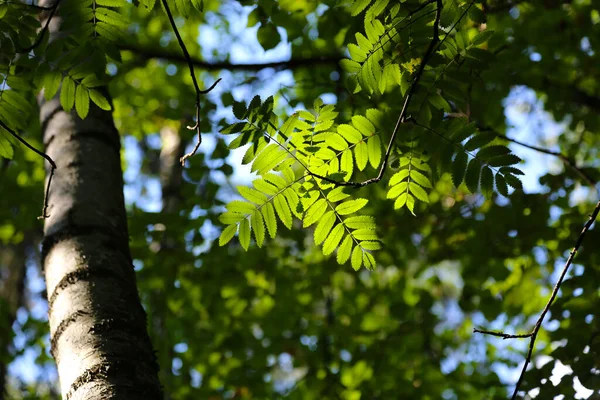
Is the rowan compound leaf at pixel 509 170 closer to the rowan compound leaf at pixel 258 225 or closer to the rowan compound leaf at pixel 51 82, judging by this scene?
the rowan compound leaf at pixel 258 225

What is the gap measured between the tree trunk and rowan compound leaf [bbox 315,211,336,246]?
61 cm

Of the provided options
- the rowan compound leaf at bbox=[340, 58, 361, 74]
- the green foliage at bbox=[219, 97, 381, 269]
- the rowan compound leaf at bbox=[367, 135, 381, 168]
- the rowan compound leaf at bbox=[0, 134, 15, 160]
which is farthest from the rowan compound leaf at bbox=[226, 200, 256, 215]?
the rowan compound leaf at bbox=[0, 134, 15, 160]

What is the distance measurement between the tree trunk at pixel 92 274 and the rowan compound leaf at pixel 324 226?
0.61 m

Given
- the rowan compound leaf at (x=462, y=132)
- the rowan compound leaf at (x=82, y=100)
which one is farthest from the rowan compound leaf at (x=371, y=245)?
the rowan compound leaf at (x=82, y=100)

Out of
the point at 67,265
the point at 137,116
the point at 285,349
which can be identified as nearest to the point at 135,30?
the point at 137,116

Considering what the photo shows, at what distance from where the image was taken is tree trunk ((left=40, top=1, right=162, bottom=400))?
1.46 m

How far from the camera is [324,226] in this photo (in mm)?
1644

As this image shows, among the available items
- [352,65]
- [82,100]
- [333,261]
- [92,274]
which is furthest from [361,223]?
[333,261]

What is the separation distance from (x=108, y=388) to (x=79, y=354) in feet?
0.55

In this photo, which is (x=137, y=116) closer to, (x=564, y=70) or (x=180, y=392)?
(x=180, y=392)

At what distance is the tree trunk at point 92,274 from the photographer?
1461mm

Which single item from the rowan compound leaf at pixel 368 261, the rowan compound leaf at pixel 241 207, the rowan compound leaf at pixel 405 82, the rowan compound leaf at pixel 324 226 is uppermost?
the rowan compound leaf at pixel 405 82

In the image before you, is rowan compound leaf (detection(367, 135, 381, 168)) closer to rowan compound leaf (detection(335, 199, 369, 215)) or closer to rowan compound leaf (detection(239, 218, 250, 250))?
rowan compound leaf (detection(335, 199, 369, 215))

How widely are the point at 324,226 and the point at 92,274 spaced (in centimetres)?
74
